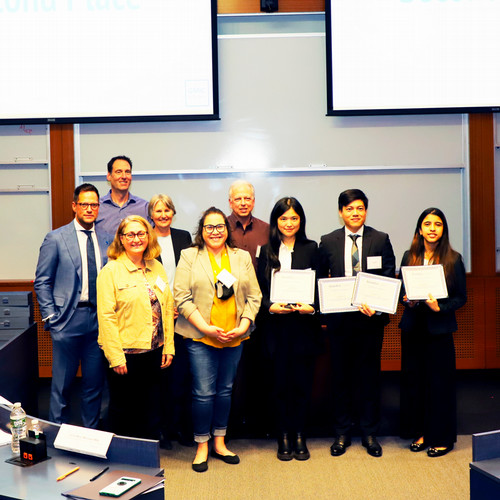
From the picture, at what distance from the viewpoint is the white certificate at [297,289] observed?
3.30 m

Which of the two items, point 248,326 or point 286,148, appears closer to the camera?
point 248,326

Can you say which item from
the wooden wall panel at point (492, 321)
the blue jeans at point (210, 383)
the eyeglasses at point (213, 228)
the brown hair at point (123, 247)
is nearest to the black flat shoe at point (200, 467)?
the blue jeans at point (210, 383)

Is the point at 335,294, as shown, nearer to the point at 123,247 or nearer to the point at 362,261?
the point at 362,261

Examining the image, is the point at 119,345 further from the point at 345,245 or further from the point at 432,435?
the point at 432,435

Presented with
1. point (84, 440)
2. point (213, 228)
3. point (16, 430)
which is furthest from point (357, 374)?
point (16, 430)

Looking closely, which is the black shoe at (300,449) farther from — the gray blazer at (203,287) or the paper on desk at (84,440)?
the paper on desk at (84,440)

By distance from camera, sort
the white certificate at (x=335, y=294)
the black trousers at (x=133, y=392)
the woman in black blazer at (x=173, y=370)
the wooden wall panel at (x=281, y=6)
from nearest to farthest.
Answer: the black trousers at (x=133, y=392), the white certificate at (x=335, y=294), the woman in black blazer at (x=173, y=370), the wooden wall panel at (x=281, y=6)

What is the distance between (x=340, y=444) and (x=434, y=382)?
2.24 ft

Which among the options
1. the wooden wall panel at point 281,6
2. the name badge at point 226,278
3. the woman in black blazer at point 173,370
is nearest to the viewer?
the name badge at point 226,278

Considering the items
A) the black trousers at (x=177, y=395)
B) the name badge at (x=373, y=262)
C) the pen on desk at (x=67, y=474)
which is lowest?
the black trousers at (x=177, y=395)

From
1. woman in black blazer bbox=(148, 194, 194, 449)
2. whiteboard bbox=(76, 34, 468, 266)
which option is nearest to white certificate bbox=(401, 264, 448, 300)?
woman in black blazer bbox=(148, 194, 194, 449)

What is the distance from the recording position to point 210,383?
130 inches

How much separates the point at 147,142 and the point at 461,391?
3.30 metres

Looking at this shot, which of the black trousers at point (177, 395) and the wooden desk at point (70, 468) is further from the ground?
the wooden desk at point (70, 468)
